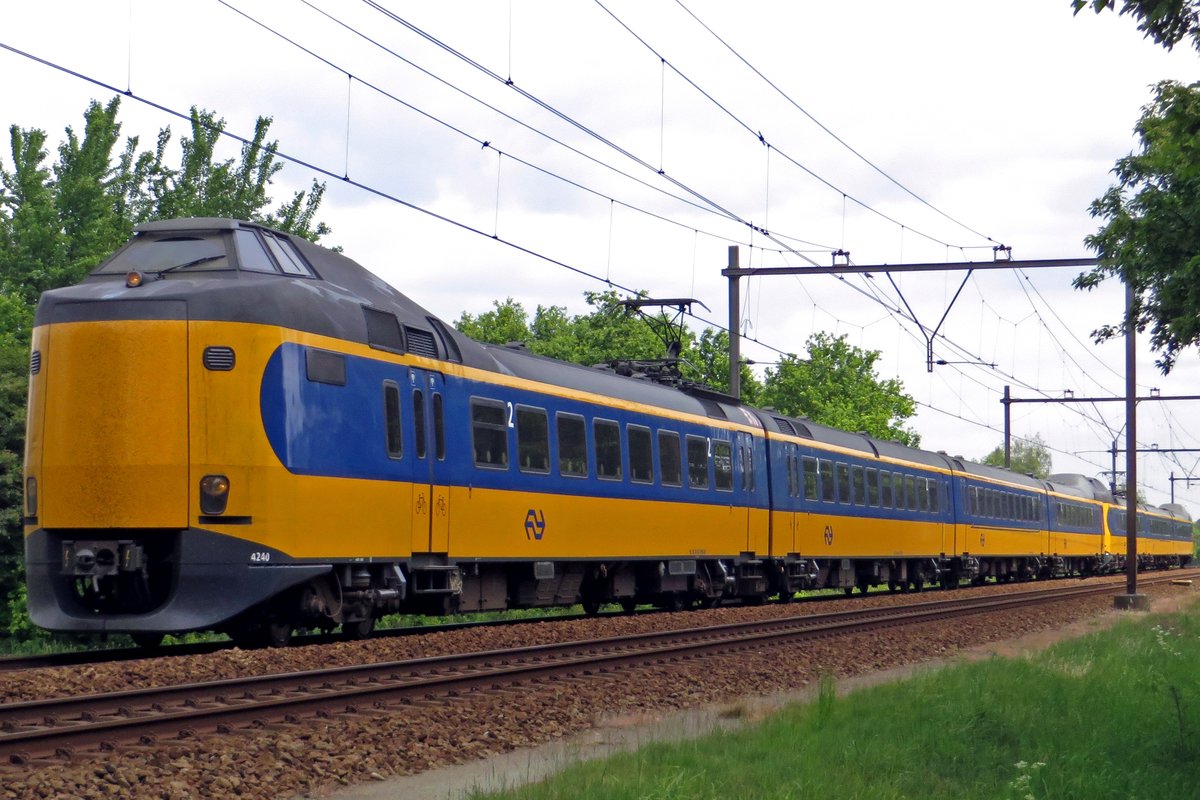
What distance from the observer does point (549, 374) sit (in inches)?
742

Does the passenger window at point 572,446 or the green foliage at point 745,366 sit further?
the green foliage at point 745,366

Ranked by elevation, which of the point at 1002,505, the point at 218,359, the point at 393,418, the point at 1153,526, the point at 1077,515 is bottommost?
the point at 1153,526

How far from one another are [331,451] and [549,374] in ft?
18.8

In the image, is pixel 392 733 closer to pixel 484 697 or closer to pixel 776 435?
pixel 484 697

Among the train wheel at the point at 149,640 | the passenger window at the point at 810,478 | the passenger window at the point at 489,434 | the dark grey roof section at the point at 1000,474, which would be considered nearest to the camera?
the train wheel at the point at 149,640

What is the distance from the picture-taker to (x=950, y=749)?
32.0ft

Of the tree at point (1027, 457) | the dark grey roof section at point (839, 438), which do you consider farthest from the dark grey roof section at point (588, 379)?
the tree at point (1027, 457)

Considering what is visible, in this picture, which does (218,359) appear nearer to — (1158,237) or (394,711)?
(394,711)

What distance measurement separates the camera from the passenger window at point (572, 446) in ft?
61.1

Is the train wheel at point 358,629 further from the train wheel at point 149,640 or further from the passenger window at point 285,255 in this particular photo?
the passenger window at point 285,255

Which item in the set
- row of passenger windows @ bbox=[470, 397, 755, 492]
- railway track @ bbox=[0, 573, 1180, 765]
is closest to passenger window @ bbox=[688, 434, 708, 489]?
row of passenger windows @ bbox=[470, 397, 755, 492]

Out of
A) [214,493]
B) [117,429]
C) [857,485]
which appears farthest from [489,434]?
[857,485]

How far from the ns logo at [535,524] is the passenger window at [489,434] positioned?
904 mm

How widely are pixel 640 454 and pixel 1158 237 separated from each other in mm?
8835
